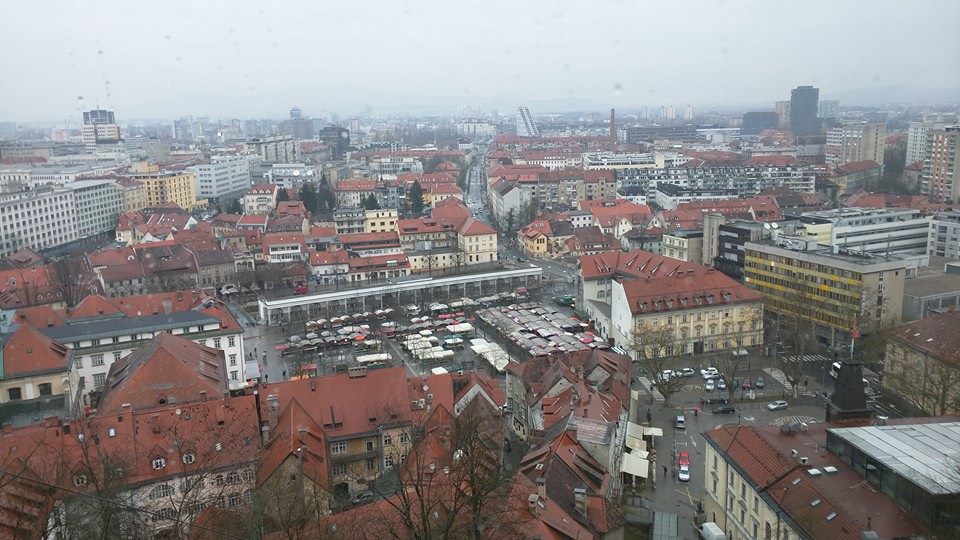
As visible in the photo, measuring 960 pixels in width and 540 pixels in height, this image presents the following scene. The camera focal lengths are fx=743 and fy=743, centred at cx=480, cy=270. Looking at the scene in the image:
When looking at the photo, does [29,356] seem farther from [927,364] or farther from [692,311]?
[927,364]

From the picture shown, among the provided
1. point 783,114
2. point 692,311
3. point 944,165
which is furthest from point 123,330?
point 783,114

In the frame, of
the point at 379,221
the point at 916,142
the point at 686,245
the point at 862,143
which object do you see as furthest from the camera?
the point at 862,143

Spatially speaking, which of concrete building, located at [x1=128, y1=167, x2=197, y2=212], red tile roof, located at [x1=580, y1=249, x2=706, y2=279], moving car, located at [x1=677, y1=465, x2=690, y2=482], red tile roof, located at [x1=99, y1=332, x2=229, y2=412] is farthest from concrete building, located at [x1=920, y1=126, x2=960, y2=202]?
concrete building, located at [x1=128, y1=167, x2=197, y2=212]

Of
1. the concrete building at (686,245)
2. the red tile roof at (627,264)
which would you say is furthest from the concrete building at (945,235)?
the red tile roof at (627,264)

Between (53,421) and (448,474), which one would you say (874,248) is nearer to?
(448,474)

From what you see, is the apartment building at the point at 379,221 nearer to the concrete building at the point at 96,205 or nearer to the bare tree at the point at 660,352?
the concrete building at the point at 96,205

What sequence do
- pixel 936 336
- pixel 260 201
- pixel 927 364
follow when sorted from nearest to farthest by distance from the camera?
pixel 927 364 < pixel 936 336 < pixel 260 201

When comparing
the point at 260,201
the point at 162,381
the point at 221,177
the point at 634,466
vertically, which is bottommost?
the point at 634,466
